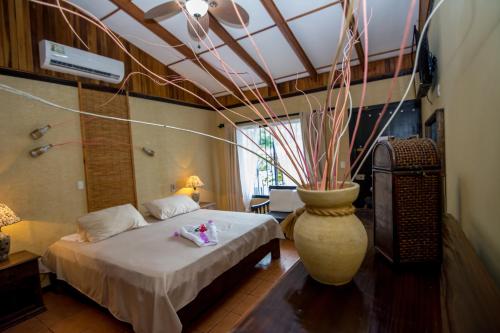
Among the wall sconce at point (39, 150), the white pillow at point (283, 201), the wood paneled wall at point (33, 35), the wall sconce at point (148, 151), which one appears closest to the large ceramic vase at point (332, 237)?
the wall sconce at point (39, 150)

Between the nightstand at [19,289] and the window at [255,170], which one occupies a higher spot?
the window at [255,170]

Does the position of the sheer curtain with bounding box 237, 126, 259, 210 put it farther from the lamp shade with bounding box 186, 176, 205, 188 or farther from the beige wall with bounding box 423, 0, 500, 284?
the beige wall with bounding box 423, 0, 500, 284

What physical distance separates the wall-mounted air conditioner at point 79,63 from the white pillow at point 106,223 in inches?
66.5

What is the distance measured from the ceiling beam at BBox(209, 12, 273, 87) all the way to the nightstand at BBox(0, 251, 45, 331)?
3145mm

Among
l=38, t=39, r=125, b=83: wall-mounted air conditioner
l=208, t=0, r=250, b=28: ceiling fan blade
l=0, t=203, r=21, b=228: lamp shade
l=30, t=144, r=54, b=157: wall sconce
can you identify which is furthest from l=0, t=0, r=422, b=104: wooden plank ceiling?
l=0, t=203, r=21, b=228: lamp shade

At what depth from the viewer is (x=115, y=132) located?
3.38 m

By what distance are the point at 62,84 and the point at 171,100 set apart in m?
1.62

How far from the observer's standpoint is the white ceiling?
8.57 feet

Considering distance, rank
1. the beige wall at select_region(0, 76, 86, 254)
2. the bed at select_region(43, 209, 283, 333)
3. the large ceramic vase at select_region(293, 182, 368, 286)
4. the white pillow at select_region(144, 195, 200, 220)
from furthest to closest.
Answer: the white pillow at select_region(144, 195, 200, 220) → the beige wall at select_region(0, 76, 86, 254) → the bed at select_region(43, 209, 283, 333) → the large ceramic vase at select_region(293, 182, 368, 286)

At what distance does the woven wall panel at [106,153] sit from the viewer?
10.0 ft

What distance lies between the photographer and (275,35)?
123 inches

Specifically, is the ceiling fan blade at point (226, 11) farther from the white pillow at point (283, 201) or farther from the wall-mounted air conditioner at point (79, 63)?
the white pillow at point (283, 201)

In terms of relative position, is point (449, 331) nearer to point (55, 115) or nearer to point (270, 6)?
point (270, 6)

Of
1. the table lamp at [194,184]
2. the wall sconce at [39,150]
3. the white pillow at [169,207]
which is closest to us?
the wall sconce at [39,150]
